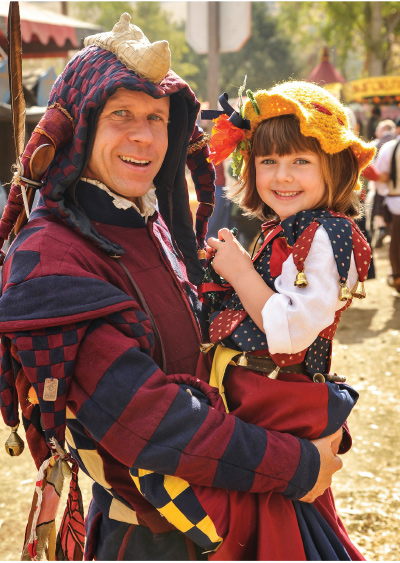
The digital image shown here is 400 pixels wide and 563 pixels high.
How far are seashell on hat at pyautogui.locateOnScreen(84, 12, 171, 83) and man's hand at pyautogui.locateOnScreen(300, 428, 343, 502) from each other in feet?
3.70

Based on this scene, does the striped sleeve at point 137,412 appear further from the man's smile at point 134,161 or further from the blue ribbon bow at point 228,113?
the blue ribbon bow at point 228,113

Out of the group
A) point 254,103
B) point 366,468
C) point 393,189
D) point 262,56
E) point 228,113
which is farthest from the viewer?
point 262,56

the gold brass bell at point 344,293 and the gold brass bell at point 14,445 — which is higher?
the gold brass bell at point 344,293

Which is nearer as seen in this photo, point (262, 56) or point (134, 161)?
point (134, 161)

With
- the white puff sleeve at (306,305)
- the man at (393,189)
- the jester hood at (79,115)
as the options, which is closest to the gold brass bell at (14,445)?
the jester hood at (79,115)

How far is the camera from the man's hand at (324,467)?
5.72 ft

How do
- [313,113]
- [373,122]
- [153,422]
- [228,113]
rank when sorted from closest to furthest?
[153,422]
[313,113]
[228,113]
[373,122]

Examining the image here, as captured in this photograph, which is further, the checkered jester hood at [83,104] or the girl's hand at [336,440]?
the girl's hand at [336,440]

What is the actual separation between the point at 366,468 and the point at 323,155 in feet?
10.0

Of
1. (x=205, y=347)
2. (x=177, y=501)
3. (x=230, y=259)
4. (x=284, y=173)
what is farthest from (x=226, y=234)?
(x=177, y=501)

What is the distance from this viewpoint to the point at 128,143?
184cm

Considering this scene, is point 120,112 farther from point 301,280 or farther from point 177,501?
point 177,501

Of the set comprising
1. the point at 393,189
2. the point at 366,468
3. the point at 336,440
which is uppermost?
the point at 336,440

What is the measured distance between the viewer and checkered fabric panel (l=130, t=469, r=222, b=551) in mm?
1592
